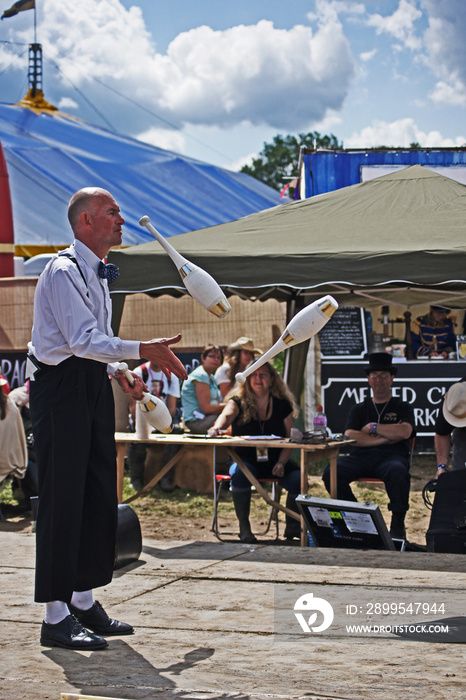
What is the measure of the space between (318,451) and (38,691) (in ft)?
10.7

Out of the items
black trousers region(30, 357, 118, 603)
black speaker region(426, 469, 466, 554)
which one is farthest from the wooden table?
black trousers region(30, 357, 118, 603)

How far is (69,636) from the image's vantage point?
2.67 meters

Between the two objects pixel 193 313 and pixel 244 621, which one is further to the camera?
pixel 193 313

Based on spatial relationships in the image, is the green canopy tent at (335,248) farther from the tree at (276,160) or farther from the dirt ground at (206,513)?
the tree at (276,160)

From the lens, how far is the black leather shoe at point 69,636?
8.71ft

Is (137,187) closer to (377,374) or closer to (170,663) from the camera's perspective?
(377,374)

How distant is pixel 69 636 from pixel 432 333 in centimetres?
817

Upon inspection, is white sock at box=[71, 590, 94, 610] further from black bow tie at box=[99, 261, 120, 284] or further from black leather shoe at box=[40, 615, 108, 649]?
black bow tie at box=[99, 261, 120, 284]

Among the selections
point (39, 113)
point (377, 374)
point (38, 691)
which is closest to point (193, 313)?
point (377, 374)

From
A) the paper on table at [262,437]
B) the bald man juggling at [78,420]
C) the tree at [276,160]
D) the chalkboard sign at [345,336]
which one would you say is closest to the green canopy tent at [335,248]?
the paper on table at [262,437]

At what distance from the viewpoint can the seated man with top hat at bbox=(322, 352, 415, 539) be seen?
219 inches

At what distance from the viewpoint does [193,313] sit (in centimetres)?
969

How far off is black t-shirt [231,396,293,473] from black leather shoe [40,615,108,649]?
125 inches

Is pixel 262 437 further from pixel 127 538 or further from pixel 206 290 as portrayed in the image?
pixel 206 290
